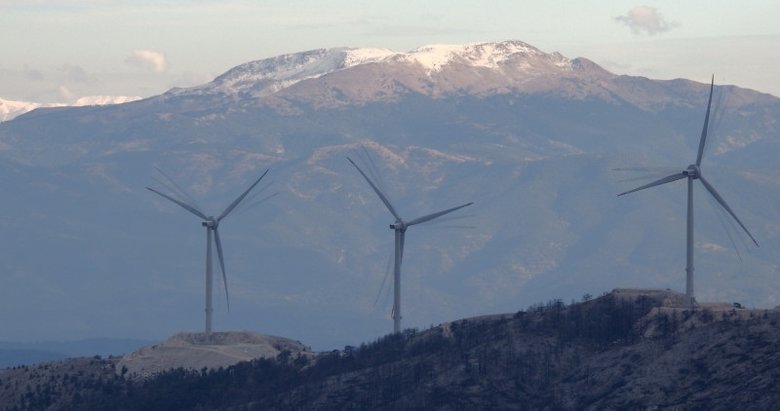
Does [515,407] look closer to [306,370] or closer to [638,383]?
[638,383]

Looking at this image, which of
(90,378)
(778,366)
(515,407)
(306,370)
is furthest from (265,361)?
(778,366)

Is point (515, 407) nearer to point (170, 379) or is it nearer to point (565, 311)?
point (565, 311)

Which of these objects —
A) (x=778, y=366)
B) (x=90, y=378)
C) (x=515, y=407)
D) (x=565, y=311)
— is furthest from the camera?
(x=90, y=378)

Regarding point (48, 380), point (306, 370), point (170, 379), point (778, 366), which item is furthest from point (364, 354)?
point (778, 366)

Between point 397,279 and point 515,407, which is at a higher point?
point 397,279

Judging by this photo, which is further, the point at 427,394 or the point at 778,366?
the point at 427,394

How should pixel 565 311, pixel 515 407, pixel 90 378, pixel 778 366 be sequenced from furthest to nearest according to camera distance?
pixel 90 378, pixel 565 311, pixel 515 407, pixel 778 366
